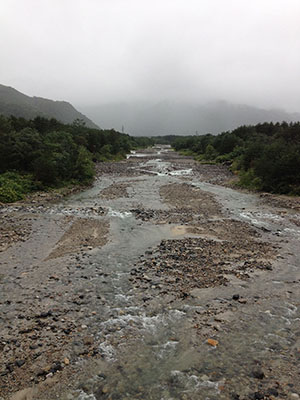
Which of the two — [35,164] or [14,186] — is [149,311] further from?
[35,164]

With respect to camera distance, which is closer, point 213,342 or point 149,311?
point 213,342

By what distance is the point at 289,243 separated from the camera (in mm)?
15562

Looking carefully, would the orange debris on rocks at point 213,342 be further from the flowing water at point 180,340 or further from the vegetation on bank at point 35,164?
the vegetation on bank at point 35,164

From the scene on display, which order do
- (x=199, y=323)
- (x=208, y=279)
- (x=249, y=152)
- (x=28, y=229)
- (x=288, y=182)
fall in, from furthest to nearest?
(x=249, y=152)
(x=288, y=182)
(x=28, y=229)
(x=208, y=279)
(x=199, y=323)

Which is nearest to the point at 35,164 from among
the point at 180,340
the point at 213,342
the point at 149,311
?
the point at 149,311

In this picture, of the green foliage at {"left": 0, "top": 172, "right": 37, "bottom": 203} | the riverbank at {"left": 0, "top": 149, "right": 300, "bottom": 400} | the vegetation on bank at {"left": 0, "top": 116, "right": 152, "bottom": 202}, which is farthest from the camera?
the vegetation on bank at {"left": 0, "top": 116, "right": 152, "bottom": 202}

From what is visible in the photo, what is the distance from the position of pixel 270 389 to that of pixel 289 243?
1115 cm

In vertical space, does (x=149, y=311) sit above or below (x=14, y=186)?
below

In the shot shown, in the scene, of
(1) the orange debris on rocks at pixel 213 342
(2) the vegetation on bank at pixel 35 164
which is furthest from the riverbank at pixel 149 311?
(2) the vegetation on bank at pixel 35 164

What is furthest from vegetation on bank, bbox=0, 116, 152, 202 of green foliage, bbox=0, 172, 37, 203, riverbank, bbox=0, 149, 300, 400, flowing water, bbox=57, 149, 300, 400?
flowing water, bbox=57, 149, 300, 400

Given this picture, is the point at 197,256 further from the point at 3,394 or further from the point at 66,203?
the point at 66,203

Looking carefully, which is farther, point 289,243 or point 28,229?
point 28,229

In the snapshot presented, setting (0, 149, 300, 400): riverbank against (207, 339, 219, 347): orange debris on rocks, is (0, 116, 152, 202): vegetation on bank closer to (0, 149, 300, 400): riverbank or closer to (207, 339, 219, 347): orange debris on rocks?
(0, 149, 300, 400): riverbank

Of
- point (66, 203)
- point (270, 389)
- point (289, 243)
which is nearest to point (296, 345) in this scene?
point (270, 389)
